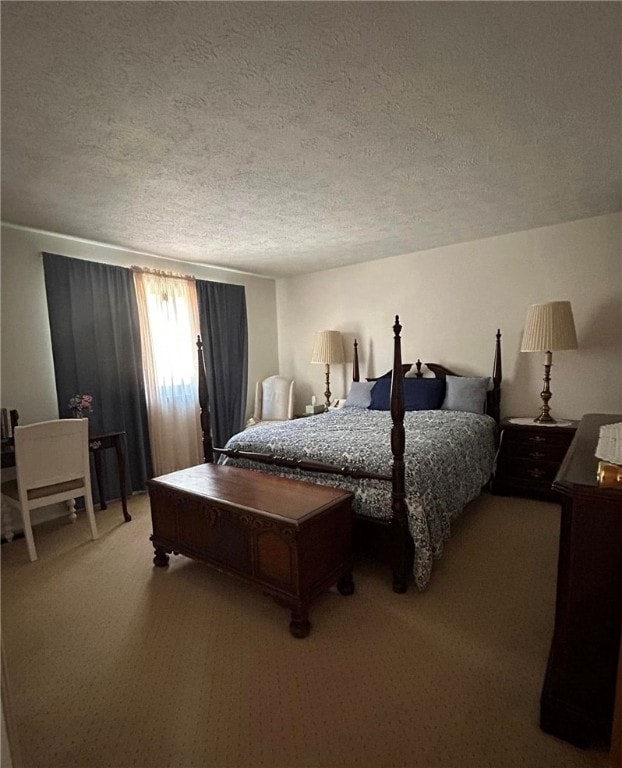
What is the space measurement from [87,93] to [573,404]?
403 cm

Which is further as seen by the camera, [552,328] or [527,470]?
[527,470]

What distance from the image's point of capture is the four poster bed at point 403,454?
→ 6.67 feet

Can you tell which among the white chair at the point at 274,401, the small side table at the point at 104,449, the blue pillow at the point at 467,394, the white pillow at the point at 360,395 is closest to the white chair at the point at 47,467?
the small side table at the point at 104,449

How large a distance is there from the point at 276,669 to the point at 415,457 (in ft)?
4.12

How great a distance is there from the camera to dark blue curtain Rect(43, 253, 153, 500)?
124 inches

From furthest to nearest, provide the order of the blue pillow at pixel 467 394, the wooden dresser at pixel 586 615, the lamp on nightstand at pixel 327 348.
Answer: the lamp on nightstand at pixel 327 348
the blue pillow at pixel 467 394
the wooden dresser at pixel 586 615

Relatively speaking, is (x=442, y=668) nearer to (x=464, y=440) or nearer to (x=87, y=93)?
(x=464, y=440)

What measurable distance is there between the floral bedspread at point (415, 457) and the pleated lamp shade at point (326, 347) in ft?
4.02

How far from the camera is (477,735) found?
1.28m

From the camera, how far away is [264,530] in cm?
186

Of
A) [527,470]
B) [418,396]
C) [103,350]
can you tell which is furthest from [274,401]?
[527,470]

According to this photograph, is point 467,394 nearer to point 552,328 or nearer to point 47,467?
point 552,328

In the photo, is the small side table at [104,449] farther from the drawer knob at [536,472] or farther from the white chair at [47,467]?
the drawer knob at [536,472]

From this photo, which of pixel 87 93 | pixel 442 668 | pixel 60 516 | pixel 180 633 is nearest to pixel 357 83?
pixel 87 93
